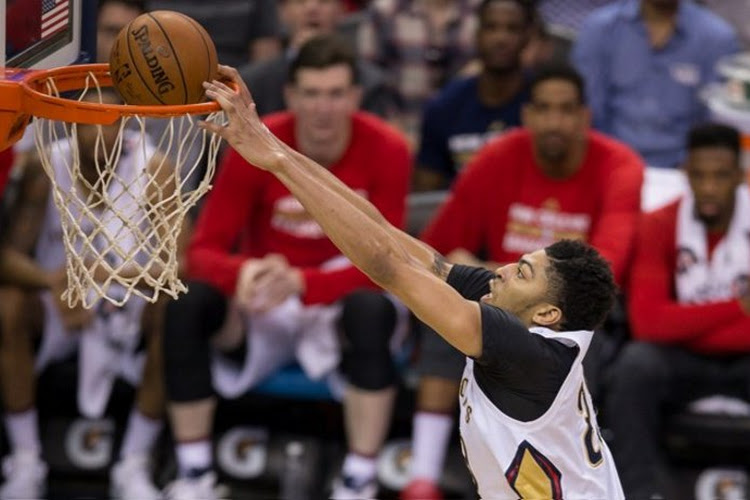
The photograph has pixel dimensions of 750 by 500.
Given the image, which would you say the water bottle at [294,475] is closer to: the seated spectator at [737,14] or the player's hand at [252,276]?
the player's hand at [252,276]

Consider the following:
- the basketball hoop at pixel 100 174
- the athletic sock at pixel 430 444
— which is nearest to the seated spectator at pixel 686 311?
the athletic sock at pixel 430 444

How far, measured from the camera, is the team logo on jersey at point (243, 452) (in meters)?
6.27

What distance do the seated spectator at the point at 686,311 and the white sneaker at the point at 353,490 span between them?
37.0 inches

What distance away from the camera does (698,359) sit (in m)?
5.92

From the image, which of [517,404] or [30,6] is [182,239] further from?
[517,404]

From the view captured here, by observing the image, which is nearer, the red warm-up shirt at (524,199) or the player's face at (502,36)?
the red warm-up shirt at (524,199)

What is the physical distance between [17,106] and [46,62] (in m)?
0.37

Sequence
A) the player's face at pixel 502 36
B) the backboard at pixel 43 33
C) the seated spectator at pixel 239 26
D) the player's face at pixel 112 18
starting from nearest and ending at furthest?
the backboard at pixel 43 33, the player's face at pixel 112 18, the player's face at pixel 502 36, the seated spectator at pixel 239 26

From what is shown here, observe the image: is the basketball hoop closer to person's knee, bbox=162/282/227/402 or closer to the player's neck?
person's knee, bbox=162/282/227/402

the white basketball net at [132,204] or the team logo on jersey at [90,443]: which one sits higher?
the white basketball net at [132,204]

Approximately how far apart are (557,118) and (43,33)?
7.65 feet

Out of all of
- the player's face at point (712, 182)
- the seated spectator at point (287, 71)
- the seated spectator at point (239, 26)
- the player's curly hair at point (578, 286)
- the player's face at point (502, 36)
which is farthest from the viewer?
the seated spectator at point (239, 26)

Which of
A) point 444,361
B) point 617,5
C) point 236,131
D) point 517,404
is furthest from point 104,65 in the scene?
point 617,5

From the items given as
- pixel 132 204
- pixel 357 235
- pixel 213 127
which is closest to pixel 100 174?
pixel 132 204
